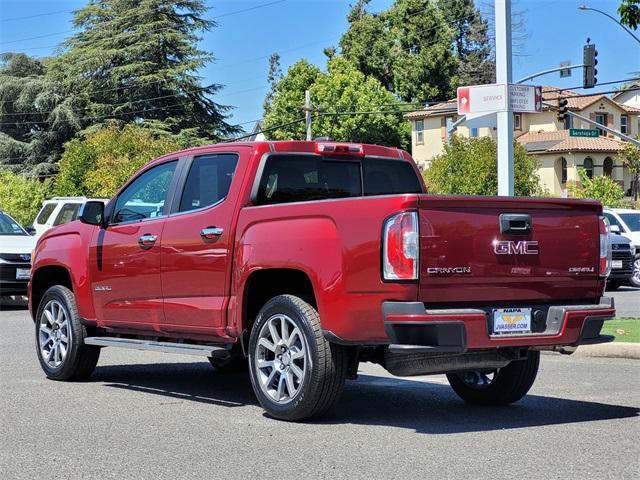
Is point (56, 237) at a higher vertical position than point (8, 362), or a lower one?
higher

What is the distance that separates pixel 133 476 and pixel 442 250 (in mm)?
2401

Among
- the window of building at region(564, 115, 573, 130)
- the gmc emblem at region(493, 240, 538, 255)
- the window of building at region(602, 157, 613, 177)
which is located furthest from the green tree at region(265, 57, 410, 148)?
the gmc emblem at region(493, 240, 538, 255)

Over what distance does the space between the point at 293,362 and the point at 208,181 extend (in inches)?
76.0

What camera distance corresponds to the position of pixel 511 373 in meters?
8.21

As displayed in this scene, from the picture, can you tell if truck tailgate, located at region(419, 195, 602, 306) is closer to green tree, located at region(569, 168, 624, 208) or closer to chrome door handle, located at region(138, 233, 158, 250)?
chrome door handle, located at region(138, 233, 158, 250)

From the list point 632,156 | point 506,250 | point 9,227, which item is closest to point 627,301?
point 9,227

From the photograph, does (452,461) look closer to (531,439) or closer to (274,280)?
(531,439)

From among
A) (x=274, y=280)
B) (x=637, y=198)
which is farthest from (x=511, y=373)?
(x=637, y=198)

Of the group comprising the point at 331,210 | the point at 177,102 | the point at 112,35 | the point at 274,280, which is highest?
the point at 112,35

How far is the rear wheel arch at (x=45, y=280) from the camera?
10.2m

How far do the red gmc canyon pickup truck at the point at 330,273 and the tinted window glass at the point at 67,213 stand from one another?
1471cm

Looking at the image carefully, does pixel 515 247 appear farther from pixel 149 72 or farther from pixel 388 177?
pixel 149 72

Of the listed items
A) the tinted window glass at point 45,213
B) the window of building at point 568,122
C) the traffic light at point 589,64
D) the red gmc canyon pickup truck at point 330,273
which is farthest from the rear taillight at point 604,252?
the window of building at point 568,122

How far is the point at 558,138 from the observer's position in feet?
232
